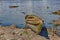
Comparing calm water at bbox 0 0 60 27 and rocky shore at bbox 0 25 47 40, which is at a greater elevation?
calm water at bbox 0 0 60 27

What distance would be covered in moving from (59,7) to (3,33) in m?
0.89

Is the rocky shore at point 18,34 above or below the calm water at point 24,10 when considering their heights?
below

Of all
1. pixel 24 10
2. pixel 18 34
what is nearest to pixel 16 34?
pixel 18 34

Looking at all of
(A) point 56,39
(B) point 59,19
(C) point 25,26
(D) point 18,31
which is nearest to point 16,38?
(D) point 18,31

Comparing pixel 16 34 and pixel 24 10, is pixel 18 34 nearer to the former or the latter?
pixel 16 34

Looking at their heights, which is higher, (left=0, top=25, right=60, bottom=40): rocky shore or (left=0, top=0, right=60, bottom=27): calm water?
(left=0, top=0, right=60, bottom=27): calm water

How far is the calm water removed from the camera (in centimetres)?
146

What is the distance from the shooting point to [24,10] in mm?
1462

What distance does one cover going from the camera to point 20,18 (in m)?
1.47

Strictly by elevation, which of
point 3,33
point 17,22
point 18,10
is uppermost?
point 18,10

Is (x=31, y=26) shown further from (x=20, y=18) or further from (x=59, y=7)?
(x=59, y=7)

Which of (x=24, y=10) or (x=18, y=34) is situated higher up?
(x=24, y=10)

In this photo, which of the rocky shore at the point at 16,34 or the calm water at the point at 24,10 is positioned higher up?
the calm water at the point at 24,10

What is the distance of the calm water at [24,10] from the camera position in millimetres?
1457
